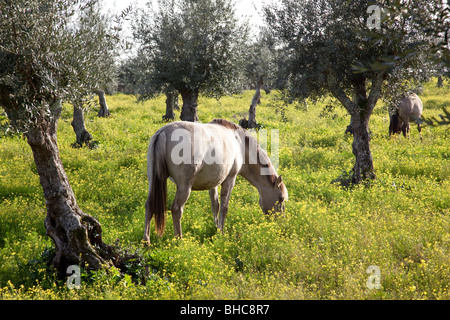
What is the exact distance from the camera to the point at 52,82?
17.6ft

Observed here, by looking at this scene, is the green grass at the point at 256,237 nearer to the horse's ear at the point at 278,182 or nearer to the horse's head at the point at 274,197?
the horse's head at the point at 274,197

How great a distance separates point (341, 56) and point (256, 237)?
6.25 meters

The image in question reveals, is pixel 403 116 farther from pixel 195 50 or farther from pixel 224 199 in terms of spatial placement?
pixel 224 199

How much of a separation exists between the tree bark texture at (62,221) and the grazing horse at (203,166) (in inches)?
Answer: 46.6

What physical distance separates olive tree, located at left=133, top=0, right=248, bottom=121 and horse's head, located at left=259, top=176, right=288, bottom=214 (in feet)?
27.2

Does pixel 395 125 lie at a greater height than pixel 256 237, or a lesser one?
greater

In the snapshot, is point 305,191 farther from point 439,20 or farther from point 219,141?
point 439,20

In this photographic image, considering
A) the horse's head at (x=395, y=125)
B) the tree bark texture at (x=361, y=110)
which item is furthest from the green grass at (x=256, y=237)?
the horse's head at (x=395, y=125)

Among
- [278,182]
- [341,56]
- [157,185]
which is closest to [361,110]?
[341,56]

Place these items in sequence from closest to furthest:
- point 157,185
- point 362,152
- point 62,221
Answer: point 62,221, point 157,185, point 362,152

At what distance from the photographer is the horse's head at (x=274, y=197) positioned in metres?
9.12

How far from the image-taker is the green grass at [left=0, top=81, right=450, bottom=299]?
17.7 ft

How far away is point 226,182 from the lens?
29.0 feet

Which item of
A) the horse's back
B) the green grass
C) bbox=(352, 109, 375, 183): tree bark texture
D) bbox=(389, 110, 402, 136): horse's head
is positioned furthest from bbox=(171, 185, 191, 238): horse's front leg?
bbox=(389, 110, 402, 136): horse's head
